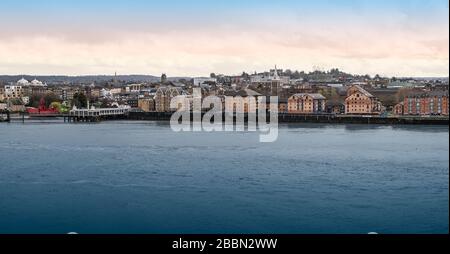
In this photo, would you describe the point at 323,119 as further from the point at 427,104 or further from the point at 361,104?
the point at 427,104

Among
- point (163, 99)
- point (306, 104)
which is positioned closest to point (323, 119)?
point (306, 104)

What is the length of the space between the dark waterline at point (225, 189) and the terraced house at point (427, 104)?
245 inches

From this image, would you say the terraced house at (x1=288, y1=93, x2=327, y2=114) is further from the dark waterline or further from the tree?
the dark waterline

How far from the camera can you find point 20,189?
3.79 m

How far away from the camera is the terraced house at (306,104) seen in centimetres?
1460

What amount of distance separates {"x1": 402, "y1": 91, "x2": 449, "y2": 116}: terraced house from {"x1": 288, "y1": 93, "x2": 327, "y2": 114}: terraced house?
228 cm

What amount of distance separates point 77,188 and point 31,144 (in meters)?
3.44

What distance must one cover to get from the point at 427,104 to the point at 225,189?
9.91m

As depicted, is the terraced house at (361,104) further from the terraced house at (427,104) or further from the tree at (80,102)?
the tree at (80,102)

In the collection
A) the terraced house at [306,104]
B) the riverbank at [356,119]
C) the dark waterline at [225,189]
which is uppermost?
the terraced house at [306,104]

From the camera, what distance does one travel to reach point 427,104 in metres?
12.6
